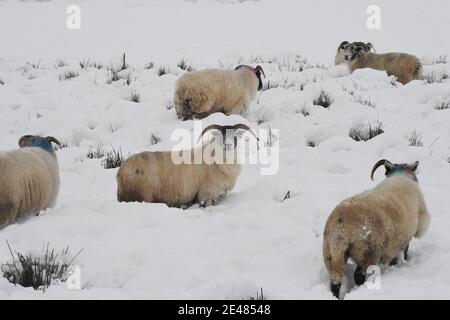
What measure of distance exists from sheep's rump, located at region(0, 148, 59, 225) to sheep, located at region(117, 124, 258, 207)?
0.60m

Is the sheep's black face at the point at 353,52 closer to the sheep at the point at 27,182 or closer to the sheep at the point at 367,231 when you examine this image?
the sheep at the point at 27,182

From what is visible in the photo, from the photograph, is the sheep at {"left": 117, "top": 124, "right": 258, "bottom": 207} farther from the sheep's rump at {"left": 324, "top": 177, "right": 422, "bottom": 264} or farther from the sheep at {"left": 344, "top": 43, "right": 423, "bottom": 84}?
the sheep at {"left": 344, "top": 43, "right": 423, "bottom": 84}

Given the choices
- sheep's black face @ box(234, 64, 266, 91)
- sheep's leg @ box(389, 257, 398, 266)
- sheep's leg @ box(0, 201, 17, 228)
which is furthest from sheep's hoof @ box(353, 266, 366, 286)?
sheep's black face @ box(234, 64, 266, 91)

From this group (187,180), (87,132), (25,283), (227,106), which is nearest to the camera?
(25,283)

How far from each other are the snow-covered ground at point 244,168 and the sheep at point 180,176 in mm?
213

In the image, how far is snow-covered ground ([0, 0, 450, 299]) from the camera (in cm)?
366

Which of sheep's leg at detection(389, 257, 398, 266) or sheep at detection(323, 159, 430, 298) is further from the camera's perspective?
sheep's leg at detection(389, 257, 398, 266)

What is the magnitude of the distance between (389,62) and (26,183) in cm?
743

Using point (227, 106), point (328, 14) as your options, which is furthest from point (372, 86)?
point (328, 14)

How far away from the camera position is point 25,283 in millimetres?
3490

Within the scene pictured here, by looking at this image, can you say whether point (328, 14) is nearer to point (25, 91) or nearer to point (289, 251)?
point (25, 91)
